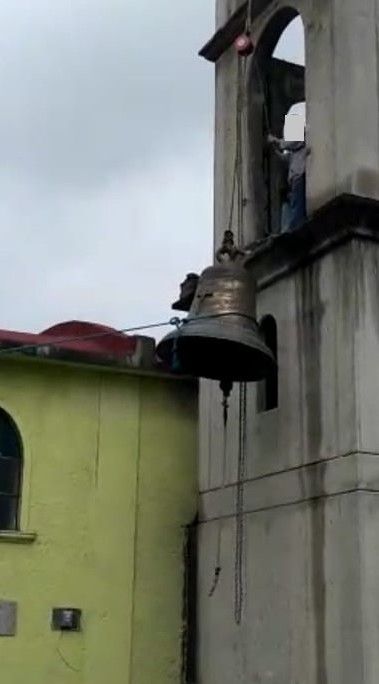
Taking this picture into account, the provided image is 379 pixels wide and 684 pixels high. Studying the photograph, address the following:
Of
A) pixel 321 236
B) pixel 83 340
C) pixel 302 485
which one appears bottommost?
pixel 302 485

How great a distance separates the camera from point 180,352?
920cm

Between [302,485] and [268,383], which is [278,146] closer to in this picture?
[268,383]

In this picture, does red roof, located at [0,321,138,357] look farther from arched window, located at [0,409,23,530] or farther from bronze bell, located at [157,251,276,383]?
bronze bell, located at [157,251,276,383]

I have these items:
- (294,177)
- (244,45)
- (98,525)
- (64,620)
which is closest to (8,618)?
(64,620)

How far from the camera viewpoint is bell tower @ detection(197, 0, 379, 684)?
891cm

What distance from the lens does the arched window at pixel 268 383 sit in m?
10.3

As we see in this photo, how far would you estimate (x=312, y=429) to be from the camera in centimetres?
949

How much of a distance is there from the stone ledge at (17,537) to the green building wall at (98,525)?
11 mm

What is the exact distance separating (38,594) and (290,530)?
104 inches

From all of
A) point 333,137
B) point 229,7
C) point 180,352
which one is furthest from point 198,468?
point 229,7

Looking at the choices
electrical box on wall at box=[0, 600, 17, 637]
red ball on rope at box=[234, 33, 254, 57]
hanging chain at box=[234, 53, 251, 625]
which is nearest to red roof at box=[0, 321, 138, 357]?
hanging chain at box=[234, 53, 251, 625]

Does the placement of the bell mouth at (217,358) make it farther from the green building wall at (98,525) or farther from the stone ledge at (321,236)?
the green building wall at (98,525)

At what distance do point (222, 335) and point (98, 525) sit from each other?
3.25 metres

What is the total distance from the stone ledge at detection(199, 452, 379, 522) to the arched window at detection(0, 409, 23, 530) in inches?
69.5
